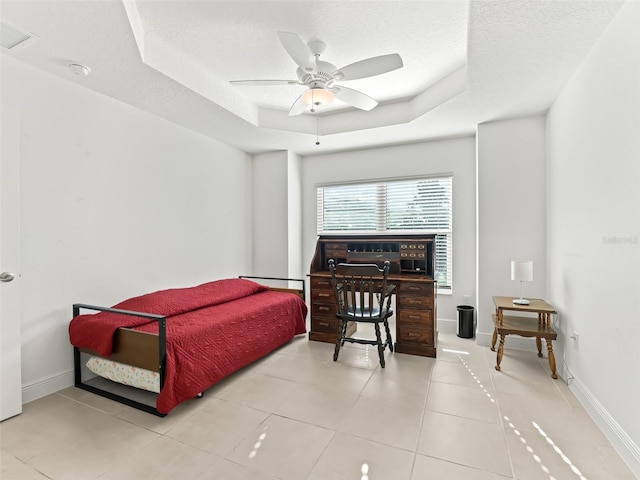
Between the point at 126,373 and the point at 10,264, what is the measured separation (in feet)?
3.44

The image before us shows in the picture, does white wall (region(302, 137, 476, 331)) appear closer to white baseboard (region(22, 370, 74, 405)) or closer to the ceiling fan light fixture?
the ceiling fan light fixture

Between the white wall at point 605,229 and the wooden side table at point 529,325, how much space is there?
0.12 m

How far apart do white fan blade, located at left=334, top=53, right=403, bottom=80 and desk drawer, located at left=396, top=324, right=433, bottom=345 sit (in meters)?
2.32

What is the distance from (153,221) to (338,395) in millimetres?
2492

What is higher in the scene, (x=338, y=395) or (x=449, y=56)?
(x=449, y=56)

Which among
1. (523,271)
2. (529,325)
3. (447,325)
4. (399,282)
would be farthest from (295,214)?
(529,325)

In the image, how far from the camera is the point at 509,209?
3.40 metres

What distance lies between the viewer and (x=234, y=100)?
3.29 meters

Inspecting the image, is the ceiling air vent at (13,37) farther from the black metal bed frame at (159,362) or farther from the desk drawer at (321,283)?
the desk drawer at (321,283)

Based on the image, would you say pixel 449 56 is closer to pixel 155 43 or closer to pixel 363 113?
pixel 363 113

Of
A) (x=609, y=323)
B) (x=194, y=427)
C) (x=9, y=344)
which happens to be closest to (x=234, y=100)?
(x=9, y=344)

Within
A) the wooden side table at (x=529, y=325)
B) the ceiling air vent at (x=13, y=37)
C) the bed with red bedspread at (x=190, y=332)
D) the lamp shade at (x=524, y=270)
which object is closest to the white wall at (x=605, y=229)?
the wooden side table at (x=529, y=325)

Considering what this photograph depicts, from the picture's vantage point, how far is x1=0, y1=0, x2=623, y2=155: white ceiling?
187 cm

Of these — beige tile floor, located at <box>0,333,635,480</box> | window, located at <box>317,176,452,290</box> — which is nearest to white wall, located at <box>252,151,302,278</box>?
window, located at <box>317,176,452,290</box>
